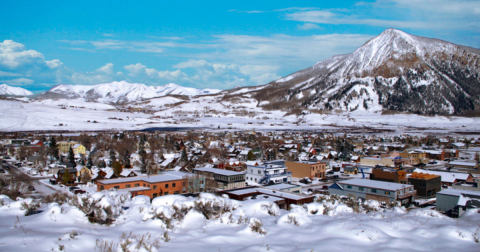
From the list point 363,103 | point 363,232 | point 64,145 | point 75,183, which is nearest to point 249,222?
point 363,232

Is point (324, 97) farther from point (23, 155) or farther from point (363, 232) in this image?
point (363, 232)

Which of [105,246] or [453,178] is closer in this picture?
[105,246]

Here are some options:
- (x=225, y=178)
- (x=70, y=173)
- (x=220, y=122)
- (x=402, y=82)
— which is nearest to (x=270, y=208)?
(x=225, y=178)

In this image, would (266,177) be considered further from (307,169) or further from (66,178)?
(66,178)

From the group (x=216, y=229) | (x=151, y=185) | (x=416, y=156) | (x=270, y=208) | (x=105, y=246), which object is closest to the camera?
(x=105, y=246)

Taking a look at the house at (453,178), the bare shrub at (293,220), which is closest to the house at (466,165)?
the house at (453,178)

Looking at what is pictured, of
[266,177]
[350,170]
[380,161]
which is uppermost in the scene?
[266,177]
